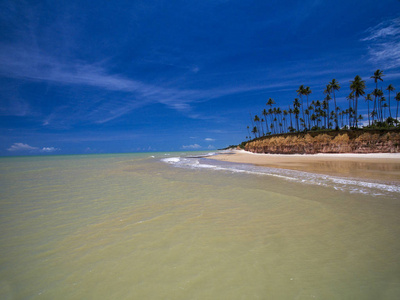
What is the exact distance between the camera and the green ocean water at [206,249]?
301 centimetres

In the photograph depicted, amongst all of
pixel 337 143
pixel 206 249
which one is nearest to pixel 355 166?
pixel 206 249

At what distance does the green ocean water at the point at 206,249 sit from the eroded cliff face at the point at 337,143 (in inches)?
1395

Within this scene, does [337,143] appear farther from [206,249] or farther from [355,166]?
[206,249]

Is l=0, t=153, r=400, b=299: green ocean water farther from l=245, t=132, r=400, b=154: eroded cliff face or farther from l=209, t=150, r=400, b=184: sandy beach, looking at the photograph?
l=245, t=132, r=400, b=154: eroded cliff face

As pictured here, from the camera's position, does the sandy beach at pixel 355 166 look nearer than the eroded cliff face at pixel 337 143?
Yes

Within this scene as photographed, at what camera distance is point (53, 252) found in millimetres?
4348

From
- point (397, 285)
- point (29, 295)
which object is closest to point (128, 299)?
point (29, 295)

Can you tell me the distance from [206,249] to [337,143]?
152ft

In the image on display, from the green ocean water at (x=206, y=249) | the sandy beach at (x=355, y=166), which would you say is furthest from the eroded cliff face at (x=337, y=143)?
the green ocean water at (x=206, y=249)

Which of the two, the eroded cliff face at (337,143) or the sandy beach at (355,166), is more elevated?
the eroded cliff face at (337,143)

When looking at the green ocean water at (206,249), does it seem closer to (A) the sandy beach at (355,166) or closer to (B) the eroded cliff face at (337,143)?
(A) the sandy beach at (355,166)

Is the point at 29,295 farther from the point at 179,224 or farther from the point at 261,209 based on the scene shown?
the point at 261,209

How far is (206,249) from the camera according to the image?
4238 millimetres

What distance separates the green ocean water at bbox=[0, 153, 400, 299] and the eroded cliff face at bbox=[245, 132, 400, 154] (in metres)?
35.4
